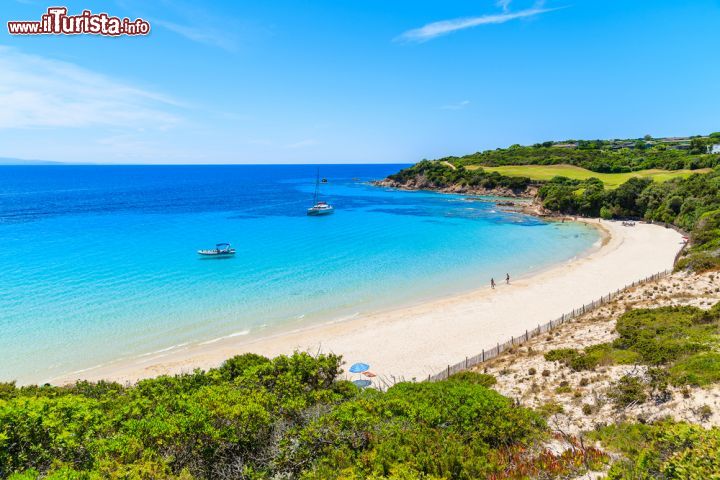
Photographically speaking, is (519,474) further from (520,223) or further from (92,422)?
(520,223)

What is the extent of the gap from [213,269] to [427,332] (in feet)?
87.0

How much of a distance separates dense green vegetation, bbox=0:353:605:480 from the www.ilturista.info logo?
63.8ft

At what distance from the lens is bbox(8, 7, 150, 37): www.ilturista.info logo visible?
20656 millimetres

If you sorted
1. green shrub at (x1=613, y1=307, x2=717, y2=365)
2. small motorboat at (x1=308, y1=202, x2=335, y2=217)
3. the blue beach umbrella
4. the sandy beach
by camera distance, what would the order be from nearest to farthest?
1. green shrub at (x1=613, y1=307, x2=717, y2=365)
2. the blue beach umbrella
3. the sandy beach
4. small motorboat at (x1=308, y1=202, x2=335, y2=217)

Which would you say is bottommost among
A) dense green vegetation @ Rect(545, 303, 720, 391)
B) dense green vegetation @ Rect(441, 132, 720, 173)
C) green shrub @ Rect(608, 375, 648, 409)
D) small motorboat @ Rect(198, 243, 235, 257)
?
small motorboat @ Rect(198, 243, 235, 257)

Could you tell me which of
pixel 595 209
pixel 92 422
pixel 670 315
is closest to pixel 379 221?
pixel 595 209

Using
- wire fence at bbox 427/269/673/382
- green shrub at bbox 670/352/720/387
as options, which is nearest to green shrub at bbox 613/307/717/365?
green shrub at bbox 670/352/720/387

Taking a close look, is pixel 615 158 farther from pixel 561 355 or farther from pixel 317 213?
pixel 561 355

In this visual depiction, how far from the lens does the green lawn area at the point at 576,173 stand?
3413 inches

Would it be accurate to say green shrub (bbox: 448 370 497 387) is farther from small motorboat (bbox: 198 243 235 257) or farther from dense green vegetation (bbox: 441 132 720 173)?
dense green vegetation (bbox: 441 132 720 173)

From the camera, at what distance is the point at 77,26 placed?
21109mm

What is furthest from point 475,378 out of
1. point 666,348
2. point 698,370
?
point 698,370

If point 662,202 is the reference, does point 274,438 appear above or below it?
below

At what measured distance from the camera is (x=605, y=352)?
60.9 ft
